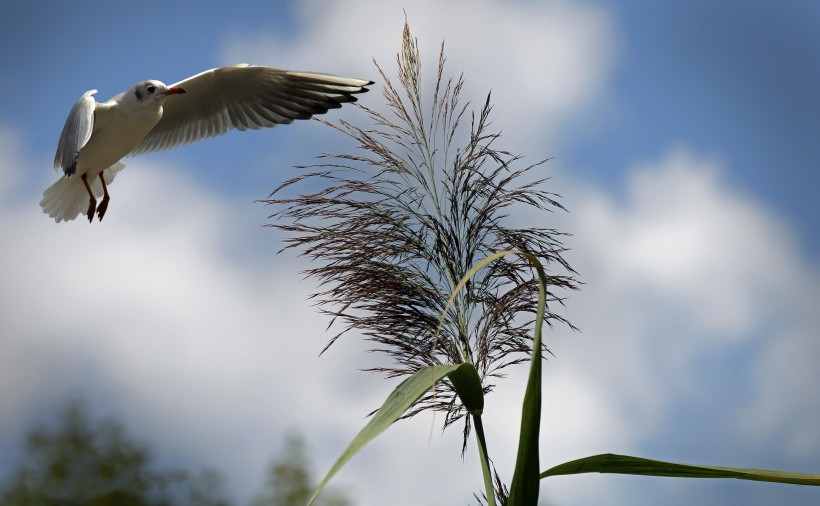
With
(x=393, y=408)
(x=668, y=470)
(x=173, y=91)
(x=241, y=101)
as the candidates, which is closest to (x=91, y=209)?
(x=173, y=91)

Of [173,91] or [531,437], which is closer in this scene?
[531,437]

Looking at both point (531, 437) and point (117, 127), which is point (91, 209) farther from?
point (531, 437)

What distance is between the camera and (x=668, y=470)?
1949 mm

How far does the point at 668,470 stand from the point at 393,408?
0.66 metres

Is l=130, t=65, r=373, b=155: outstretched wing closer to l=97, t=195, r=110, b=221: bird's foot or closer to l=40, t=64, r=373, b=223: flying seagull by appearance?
l=40, t=64, r=373, b=223: flying seagull

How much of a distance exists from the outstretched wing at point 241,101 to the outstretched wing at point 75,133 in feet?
2.09

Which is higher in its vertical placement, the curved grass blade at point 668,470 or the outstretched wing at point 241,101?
the outstretched wing at point 241,101

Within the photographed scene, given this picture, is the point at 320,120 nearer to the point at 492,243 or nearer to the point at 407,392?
the point at 492,243

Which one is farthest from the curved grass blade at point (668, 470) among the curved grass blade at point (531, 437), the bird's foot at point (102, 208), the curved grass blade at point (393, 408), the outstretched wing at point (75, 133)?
the bird's foot at point (102, 208)

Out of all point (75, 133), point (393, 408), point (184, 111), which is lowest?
point (393, 408)

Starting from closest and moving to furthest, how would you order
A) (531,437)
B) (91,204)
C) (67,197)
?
(531,437)
(91,204)
(67,197)

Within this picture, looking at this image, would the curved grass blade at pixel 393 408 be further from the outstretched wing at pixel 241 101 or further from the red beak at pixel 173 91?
the red beak at pixel 173 91

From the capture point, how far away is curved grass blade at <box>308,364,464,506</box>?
5.53 feet

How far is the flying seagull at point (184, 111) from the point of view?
13.4 ft
